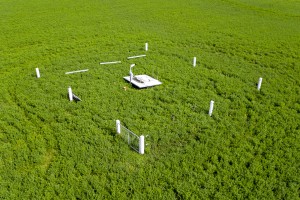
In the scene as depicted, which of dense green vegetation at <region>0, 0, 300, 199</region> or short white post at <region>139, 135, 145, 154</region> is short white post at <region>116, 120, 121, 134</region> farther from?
short white post at <region>139, 135, 145, 154</region>

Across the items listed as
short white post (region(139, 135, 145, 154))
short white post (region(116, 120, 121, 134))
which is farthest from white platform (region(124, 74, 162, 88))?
short white post (region(139, 135, 145, 154))

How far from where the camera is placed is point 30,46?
20906mm

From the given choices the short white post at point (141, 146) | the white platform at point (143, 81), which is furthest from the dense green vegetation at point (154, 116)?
the white platform at point (143, 81)

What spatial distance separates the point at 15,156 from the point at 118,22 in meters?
20.9

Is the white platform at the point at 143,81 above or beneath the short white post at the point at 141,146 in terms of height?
above

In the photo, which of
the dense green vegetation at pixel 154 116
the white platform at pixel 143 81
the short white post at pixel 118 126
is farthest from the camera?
the white platform at pixel 143 81

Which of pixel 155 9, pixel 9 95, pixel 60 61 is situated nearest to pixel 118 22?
pixel 155 9

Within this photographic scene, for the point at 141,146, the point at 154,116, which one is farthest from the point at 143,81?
the point at 141,146

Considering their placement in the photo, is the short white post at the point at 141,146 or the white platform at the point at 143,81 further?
the white platform at the point at 143,81

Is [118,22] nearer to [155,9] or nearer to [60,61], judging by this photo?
[155,9]

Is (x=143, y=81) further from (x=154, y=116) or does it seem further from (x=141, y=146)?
(x=141, y=146)

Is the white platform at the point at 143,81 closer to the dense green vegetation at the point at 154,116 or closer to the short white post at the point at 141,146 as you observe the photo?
the dense green vegetation at the point at 154,116

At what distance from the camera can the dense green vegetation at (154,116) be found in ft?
27.5

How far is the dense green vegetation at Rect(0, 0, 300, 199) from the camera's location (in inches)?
330
